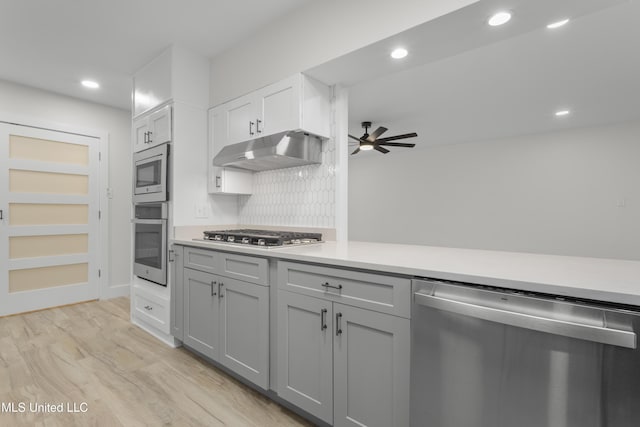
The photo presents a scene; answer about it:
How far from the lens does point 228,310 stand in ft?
6.57

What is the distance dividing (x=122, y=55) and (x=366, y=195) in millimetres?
6083

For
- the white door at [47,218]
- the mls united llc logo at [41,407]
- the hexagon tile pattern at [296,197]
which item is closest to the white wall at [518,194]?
the hexagon tile pattern at [296,197]

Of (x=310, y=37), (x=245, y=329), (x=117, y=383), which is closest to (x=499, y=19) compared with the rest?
(x=310, y=37)

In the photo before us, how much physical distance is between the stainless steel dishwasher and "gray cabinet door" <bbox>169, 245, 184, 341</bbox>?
6.44ft

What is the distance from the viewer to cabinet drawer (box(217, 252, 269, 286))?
1781mm

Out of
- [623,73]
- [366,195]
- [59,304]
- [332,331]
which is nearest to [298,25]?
[332,331]

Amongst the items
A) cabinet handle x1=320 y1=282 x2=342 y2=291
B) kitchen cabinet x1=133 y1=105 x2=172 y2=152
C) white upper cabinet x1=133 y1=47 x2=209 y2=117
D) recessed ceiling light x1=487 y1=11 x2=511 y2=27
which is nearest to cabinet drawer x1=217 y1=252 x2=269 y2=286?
cabinet handle x1=320 y1=282 x2=342 y2=291

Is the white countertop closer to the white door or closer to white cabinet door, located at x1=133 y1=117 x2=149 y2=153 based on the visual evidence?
white cabinet door, located at x1=133 y1=117 x2=149 y2=153

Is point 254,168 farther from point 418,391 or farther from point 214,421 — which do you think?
point 418,391

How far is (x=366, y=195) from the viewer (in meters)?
7.96

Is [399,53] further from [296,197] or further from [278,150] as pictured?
[296,197]

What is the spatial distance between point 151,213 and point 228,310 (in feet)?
4.86

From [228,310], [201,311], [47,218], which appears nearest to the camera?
[228,310]

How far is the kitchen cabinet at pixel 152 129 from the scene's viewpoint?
270 centimetres
